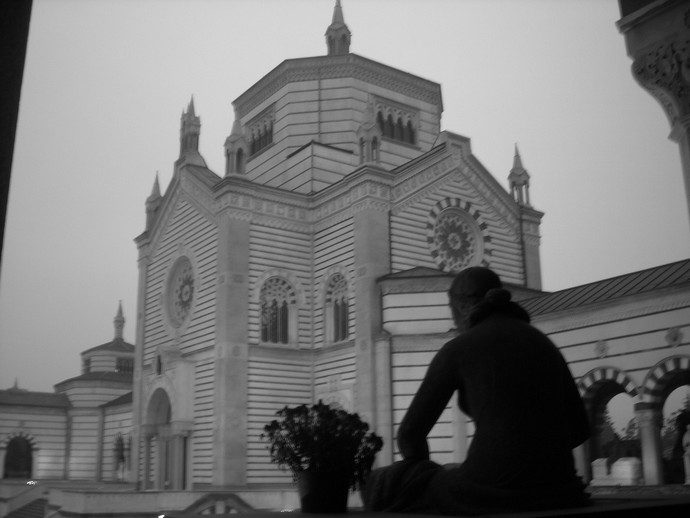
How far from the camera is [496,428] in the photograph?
3855 mm

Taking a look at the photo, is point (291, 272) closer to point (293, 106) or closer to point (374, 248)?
point (374, 248)

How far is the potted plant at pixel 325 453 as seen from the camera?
4.14m

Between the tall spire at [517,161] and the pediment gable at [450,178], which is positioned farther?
the tall spire at [517,161]

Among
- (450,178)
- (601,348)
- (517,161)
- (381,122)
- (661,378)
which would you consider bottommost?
(661,378)

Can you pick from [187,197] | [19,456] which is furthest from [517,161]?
[19,456]

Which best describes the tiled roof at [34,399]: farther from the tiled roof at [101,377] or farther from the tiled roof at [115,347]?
the tiled roof at [115,347]

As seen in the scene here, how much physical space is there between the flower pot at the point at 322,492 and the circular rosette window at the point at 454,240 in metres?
22.4

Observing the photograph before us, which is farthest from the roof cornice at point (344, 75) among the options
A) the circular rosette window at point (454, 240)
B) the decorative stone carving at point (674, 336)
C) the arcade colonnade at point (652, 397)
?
the decorative stone carving at point (674, 336)

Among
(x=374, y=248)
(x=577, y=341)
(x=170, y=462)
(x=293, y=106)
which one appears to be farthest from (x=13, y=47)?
(x=293, y=106)

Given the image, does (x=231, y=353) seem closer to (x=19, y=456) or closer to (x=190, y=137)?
(x=190, y=137)

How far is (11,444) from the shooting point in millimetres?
42594

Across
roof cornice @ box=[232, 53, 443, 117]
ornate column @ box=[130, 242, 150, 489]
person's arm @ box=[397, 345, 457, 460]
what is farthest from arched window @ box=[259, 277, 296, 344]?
Answer: person's arm @ box=[397, 345, 457, 460]

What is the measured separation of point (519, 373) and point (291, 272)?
73.9 ft

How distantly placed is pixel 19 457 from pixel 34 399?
10.8 feet
